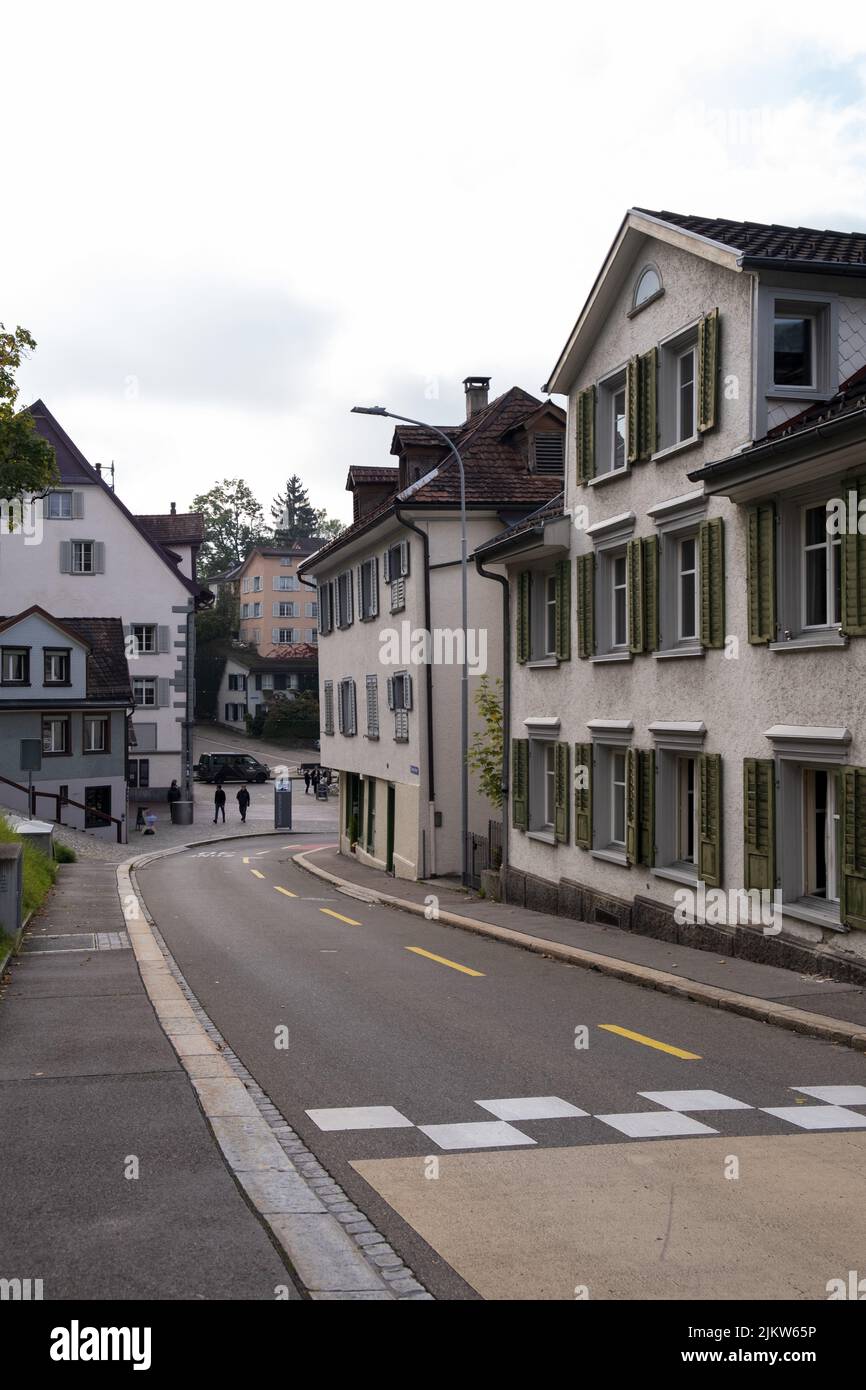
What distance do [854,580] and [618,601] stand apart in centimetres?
753

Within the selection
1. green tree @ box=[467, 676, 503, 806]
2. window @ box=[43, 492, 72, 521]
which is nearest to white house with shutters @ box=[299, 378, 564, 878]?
green tree @ box=[467, 676, 503, 806]

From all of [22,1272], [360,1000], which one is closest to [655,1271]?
[22,1272]

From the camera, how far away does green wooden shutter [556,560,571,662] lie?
2170 centimetres

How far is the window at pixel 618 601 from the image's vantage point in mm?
20156

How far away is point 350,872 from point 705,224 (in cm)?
2156

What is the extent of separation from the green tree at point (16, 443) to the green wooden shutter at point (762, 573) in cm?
958

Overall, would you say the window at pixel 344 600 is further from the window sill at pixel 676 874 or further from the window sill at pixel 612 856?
the window sill at pixel 676 874

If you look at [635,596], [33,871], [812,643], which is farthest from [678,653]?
[33,871]

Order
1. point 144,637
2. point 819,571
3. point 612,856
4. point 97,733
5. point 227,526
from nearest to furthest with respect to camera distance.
→ point 819,571, point 612,856, point 97,733, point 144,637, point 227,526

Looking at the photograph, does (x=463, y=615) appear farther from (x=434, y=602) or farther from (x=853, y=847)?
(x=853, y=847)

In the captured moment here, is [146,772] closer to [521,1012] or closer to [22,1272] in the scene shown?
[521,1012]

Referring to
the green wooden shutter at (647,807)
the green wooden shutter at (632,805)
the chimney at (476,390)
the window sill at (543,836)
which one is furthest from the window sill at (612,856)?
the chimney at (476,390)

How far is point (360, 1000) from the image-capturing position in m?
12.9

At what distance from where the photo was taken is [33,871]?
24156 millimetres
